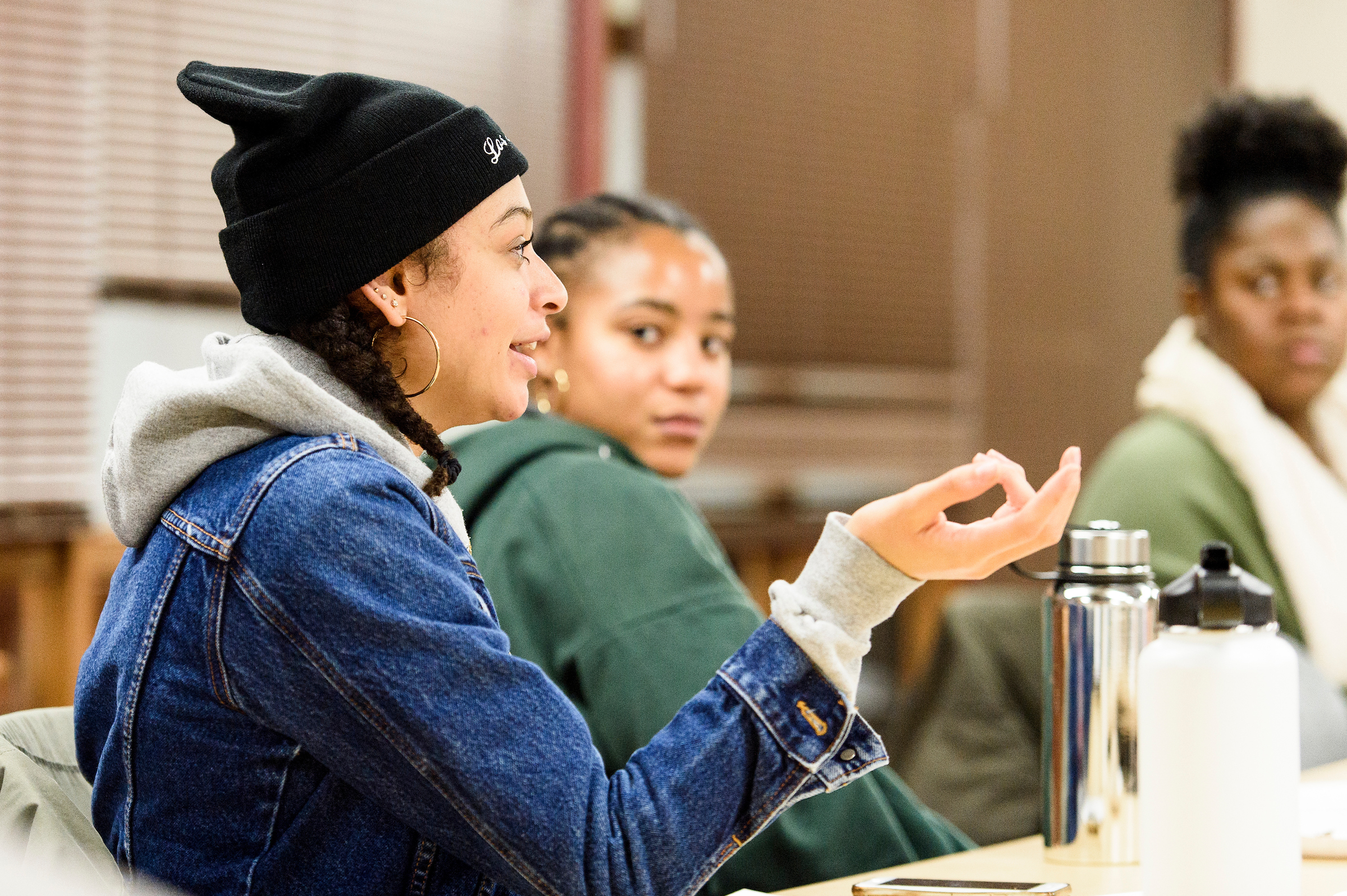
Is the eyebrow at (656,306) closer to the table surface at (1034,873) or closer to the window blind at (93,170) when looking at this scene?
the table surface at (1034,873)

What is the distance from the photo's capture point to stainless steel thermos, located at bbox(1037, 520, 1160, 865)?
1015mm

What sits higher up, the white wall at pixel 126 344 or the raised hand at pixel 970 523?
the raised hand at pixel 970 523

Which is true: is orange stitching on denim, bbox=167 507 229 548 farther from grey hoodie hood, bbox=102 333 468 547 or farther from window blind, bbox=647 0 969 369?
window blind, bbox=647 0 969 369

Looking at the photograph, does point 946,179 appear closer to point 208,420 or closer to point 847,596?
point 847,596

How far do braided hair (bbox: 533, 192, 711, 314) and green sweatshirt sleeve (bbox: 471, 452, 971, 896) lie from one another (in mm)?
348

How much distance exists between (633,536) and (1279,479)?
1.14m

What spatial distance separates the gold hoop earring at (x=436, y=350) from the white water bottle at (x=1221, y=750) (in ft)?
1.63

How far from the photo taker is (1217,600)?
0.77 metres

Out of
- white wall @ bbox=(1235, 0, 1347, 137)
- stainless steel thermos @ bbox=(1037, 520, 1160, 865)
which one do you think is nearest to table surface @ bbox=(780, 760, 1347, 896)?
stainless steel thermos @ bbox=(1037, 520, 1160, 865)

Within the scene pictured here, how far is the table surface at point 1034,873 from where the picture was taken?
937 millimetres

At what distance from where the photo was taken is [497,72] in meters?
2.71

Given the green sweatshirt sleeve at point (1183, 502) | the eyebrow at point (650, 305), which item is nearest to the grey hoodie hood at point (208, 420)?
the eyebrow at point (650, 305)

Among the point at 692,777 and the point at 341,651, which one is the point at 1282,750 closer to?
the point at 692,777

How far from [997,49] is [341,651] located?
3.21m
